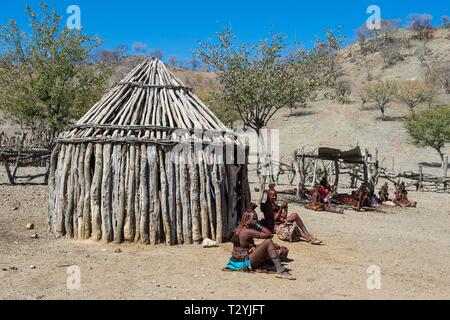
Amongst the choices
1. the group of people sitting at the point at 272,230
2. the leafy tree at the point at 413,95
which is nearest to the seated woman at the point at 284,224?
the group of people sitting at the point at 272,230

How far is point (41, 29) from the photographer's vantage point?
17.2m

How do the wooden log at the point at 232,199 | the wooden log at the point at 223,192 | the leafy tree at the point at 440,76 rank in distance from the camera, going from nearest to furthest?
the wooden log at the point at 223,192
the wooden log at the point at 232,199
the leafy tree at the point at 440,76

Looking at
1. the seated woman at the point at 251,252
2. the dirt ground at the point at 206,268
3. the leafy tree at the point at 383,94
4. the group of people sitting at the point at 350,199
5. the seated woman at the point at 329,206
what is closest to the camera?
the dirt ground at the point at 206,268

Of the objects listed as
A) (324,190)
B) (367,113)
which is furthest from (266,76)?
(367,113)

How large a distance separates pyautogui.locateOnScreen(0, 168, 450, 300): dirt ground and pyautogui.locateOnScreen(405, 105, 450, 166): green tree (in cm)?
1731

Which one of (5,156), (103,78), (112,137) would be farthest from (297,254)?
(103,78)

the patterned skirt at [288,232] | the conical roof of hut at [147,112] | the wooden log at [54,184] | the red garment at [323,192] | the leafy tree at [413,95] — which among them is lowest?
the patterned skirt at [288,232]

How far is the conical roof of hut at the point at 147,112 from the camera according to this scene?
9125mm

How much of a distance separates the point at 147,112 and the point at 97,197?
199 cm

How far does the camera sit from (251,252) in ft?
24.2

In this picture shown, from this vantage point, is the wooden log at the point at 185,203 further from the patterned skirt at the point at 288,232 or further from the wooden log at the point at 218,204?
the patterned skirt at the point at 288,232

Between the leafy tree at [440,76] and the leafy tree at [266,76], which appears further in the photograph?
the leafy tree at [440,76]

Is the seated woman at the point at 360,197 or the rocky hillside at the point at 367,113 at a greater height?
the rocky hillside at the point at 367,113

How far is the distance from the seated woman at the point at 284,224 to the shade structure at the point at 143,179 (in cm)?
82
